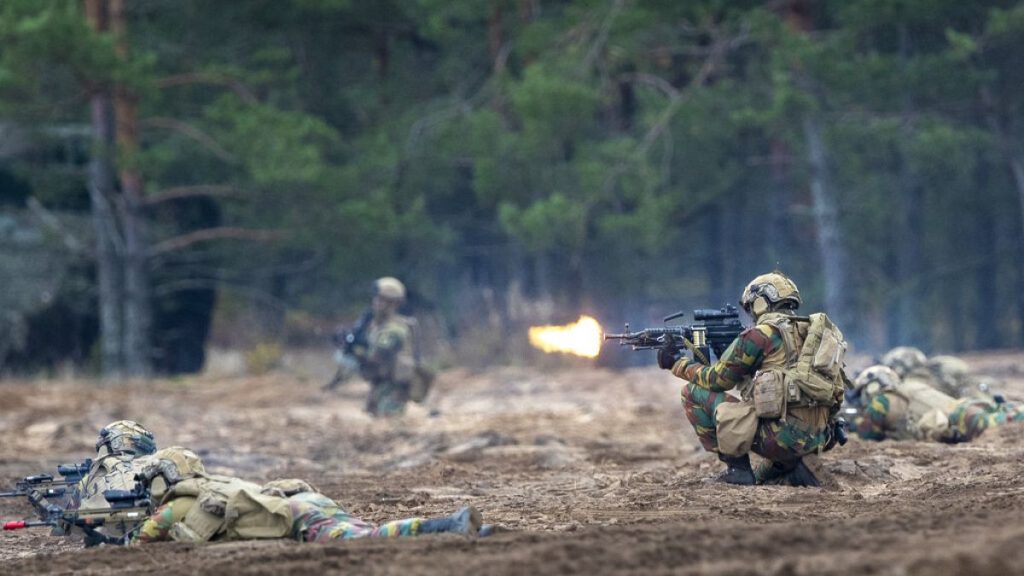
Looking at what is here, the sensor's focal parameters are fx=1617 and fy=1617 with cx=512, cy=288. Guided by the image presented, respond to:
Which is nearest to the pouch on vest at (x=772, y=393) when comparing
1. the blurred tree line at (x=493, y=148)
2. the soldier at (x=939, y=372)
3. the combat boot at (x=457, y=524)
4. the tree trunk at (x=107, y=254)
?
the combat boot at (x=457, y=524)

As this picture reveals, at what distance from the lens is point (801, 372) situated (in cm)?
1000

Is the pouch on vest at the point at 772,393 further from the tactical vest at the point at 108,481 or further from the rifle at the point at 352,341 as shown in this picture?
the rifle at the point at 352,341

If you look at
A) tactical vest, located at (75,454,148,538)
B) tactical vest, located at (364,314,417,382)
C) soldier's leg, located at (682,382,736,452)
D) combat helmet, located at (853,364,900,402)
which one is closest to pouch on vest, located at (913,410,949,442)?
combat helmet, located at (853,364,900,402)

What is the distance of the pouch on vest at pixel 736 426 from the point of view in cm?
1019

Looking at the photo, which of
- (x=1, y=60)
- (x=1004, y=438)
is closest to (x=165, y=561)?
(x=1004, y=438)

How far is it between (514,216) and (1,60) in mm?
7899

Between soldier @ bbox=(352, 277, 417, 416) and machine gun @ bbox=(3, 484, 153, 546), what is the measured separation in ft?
28.4

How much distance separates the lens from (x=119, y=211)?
25.7 meters

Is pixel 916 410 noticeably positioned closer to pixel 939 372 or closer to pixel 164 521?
pixel 939 372

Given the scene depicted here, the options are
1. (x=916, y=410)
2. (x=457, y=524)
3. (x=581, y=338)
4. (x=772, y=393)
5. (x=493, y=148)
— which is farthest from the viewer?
(x=493, y=148)

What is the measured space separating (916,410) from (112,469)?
22.3ft

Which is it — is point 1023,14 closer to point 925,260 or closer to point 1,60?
point 925,260

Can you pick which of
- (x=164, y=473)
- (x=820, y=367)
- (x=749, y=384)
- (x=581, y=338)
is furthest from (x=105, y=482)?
(x=820, y=367)

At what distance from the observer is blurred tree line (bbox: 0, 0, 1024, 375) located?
80.1 feet
